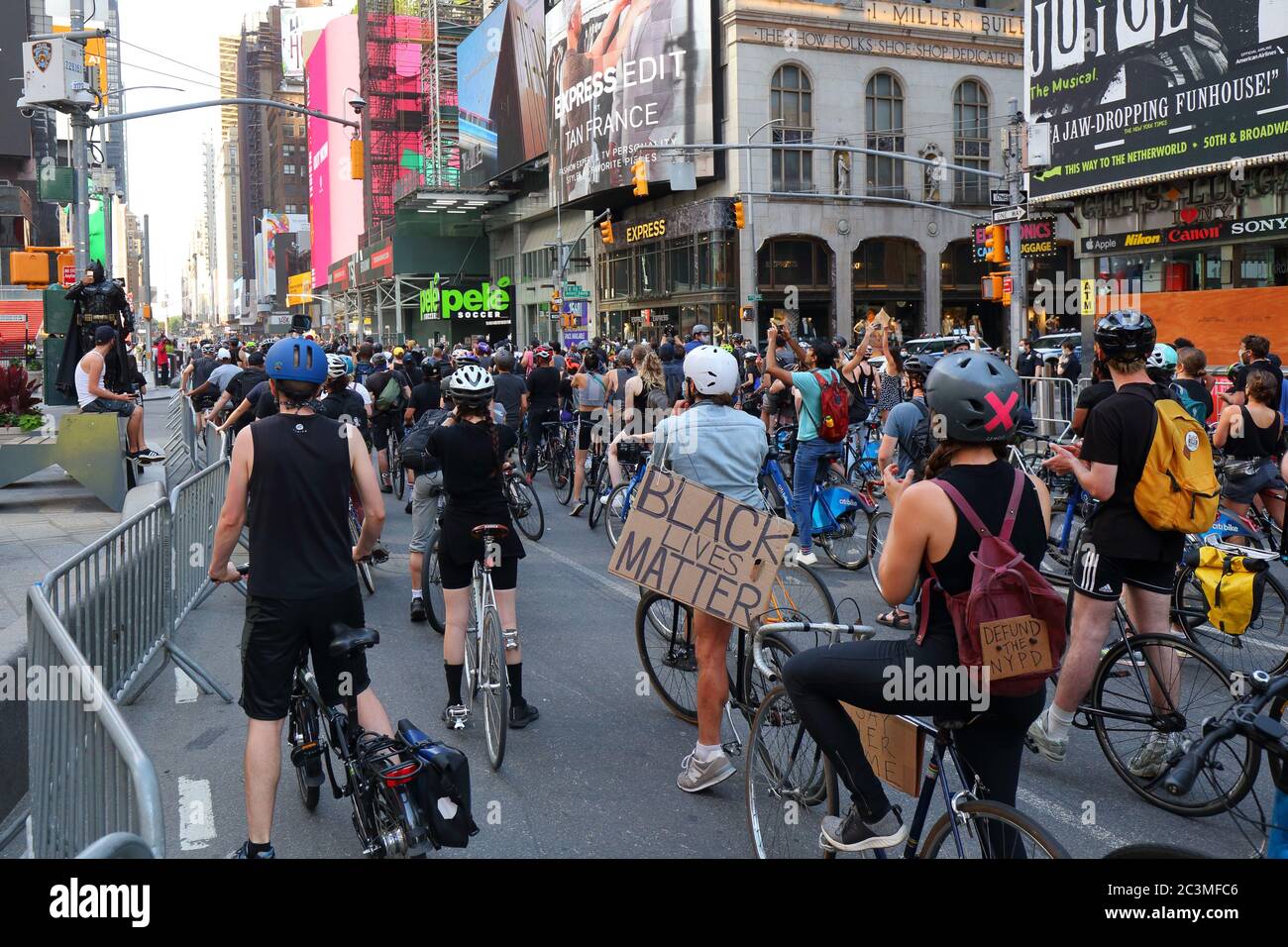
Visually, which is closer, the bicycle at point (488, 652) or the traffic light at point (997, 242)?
the bicycle at point (488, 652)

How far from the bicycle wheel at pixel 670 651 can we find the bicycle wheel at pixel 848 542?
158 inches

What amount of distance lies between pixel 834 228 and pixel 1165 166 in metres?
23.3

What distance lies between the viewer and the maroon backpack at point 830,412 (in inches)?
405

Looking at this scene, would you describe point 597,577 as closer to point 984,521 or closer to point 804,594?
point 804,594

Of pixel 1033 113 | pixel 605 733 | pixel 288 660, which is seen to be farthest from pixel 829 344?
pixel 1033 113

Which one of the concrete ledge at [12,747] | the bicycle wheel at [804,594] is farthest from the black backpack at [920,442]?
the concrete ledge at [12,747]

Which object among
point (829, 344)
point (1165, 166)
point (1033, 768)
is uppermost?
point (1165, 166)

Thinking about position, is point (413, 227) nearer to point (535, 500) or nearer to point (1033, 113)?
point (1033, 113)

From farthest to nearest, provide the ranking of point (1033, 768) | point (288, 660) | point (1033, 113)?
point (1033, 113) < point (1033, 768) < point (288, 660)

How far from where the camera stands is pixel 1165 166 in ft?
86.5

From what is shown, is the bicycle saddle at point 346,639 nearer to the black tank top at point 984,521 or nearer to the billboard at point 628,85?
the black tank top at point 984,521

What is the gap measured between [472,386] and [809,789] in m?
3.24

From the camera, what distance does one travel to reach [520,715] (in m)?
6.69
